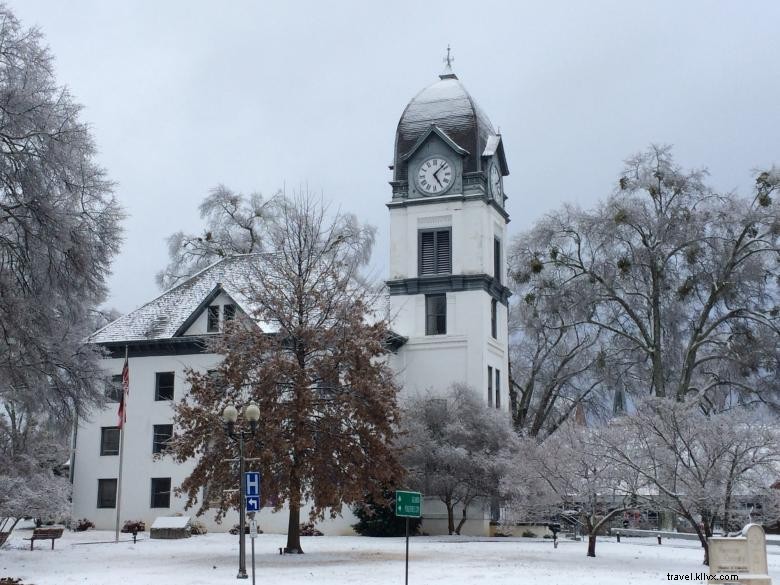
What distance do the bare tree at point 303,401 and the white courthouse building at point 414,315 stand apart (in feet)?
46.7

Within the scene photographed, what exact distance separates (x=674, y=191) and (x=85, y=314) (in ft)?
91.0

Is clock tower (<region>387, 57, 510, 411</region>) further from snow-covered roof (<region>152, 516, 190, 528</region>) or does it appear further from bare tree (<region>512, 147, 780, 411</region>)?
snow-covered roof (<region>152, 516, 190, 528</region>)

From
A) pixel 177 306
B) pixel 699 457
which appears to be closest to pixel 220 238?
pixel 177 306

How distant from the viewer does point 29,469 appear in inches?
1300

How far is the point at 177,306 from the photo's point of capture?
167ft

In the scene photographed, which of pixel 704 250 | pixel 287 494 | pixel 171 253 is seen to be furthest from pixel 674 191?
pixel 171 253

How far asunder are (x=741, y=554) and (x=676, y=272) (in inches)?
1061

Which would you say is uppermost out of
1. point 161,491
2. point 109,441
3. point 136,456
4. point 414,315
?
point 414,315

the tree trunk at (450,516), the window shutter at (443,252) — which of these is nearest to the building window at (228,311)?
the window shutter at (443,252)

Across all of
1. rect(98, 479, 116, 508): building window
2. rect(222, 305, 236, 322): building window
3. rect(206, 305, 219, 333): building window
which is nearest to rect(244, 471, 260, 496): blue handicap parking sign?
rect(222, 305, 236, 322): building window

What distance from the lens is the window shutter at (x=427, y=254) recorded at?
52219mm

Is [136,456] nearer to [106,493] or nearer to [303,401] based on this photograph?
[106,493]

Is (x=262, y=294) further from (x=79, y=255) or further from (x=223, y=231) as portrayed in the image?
(x=223, y=231)

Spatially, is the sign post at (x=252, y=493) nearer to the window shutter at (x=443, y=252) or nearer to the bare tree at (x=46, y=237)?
the bare tree at (x=46, y=237)
